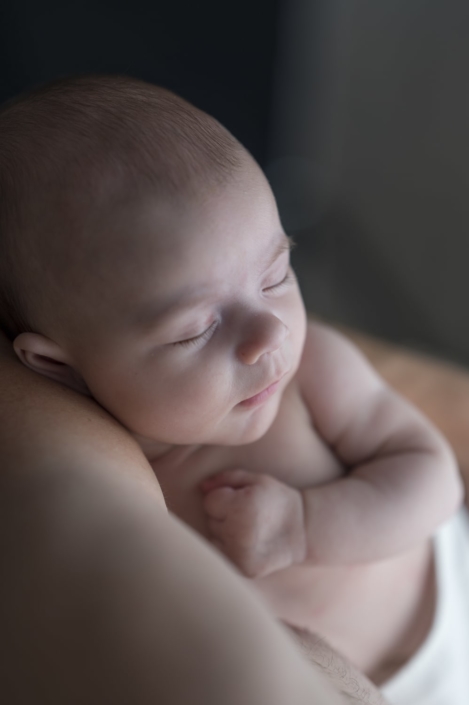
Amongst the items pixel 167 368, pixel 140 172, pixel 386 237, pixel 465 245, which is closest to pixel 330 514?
pixel 167 368

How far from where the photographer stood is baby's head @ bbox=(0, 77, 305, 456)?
54cm

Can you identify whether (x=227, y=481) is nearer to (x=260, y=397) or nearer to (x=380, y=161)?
(x=260, y=397)

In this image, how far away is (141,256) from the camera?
54 cm

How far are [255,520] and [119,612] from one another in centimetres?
37

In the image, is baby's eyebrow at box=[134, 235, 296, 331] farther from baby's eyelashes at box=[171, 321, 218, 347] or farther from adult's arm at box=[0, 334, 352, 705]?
adult's arm at box=[0, 334, 352, 705]

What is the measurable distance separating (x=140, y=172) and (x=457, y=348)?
5.45ft

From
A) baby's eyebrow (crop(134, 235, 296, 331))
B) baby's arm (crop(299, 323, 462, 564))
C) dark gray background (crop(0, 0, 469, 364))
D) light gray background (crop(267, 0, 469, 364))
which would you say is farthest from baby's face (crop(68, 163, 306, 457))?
light gray background (crop(267, 0, 469, 364))

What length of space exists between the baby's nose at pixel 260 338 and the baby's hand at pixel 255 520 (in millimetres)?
160

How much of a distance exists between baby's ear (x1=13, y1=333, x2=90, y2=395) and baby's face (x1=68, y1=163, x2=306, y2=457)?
20mm

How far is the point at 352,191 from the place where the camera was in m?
2.20

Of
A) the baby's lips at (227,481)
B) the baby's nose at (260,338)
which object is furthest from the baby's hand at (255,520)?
the baby's nose at (260,338)

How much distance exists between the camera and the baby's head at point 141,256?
54 centimetres

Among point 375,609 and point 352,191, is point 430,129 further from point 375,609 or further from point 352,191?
point 375,609

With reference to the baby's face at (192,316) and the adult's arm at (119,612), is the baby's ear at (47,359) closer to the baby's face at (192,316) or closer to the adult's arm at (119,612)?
the baby's face at (192,316)
